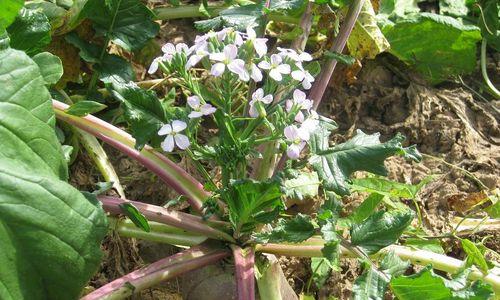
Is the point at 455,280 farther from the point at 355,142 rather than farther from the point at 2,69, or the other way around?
the point at 2,69

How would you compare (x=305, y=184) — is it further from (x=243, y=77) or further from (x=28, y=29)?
(x=28, y=29)

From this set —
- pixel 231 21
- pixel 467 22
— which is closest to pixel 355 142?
pixel 231 21

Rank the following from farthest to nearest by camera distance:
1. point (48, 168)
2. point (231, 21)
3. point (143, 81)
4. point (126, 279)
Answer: point (143, 81), point (231, 21), point (126, 279), point (48, 168)

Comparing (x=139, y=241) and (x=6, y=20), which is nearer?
(x=6, y=20)

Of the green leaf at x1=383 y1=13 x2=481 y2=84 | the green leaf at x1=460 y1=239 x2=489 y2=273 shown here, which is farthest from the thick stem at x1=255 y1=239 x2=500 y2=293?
the green leaf at x1=383 y1=13 x2=481 y2=84

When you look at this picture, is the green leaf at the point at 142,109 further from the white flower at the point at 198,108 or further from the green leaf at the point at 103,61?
the green leaf at the point at 103,61

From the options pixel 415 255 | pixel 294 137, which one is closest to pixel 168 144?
pixel 294 137

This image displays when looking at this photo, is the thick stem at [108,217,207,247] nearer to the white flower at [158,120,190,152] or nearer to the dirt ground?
the dirt ground

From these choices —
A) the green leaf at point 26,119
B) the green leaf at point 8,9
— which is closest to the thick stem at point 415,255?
the green leaf at point 26,119
